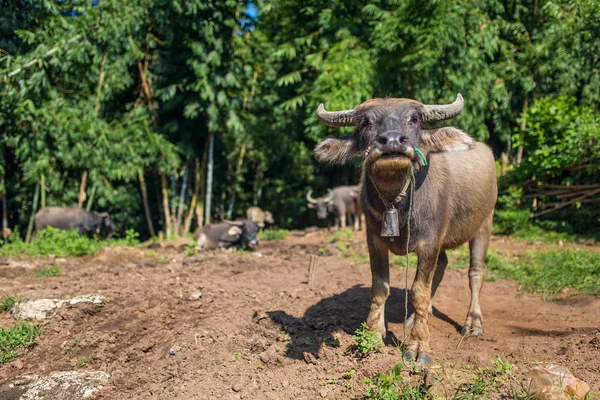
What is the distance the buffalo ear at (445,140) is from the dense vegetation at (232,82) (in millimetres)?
6112

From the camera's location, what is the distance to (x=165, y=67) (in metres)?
11.7

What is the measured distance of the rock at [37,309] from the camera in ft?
15.6

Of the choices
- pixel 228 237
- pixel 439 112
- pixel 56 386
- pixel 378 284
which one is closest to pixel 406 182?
pixel 439 112

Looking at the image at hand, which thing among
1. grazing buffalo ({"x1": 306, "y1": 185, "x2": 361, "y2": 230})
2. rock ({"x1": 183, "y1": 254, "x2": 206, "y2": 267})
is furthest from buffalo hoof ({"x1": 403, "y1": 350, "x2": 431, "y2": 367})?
grazing buffalo ({"x1": 306, "y1": 185, "x2": 361, "y2": 230})

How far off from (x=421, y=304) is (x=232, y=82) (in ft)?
28.7

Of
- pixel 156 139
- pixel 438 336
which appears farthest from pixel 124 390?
pixel 156 139

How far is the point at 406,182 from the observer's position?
3.50 metres

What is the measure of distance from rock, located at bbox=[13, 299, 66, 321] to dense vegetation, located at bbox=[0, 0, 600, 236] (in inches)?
213

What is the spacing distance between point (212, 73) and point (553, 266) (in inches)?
325

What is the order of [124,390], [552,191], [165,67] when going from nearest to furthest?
[124,390] → [552,191] → [165,67]

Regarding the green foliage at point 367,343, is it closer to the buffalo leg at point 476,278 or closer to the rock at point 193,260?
the buffalo leg at point 476,278

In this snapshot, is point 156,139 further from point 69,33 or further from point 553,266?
point 553,266

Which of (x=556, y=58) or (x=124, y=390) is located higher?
(x=556, y=58)

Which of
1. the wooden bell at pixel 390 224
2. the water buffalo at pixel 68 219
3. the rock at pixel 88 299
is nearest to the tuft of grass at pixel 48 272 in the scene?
the rock at pixel 88 299
